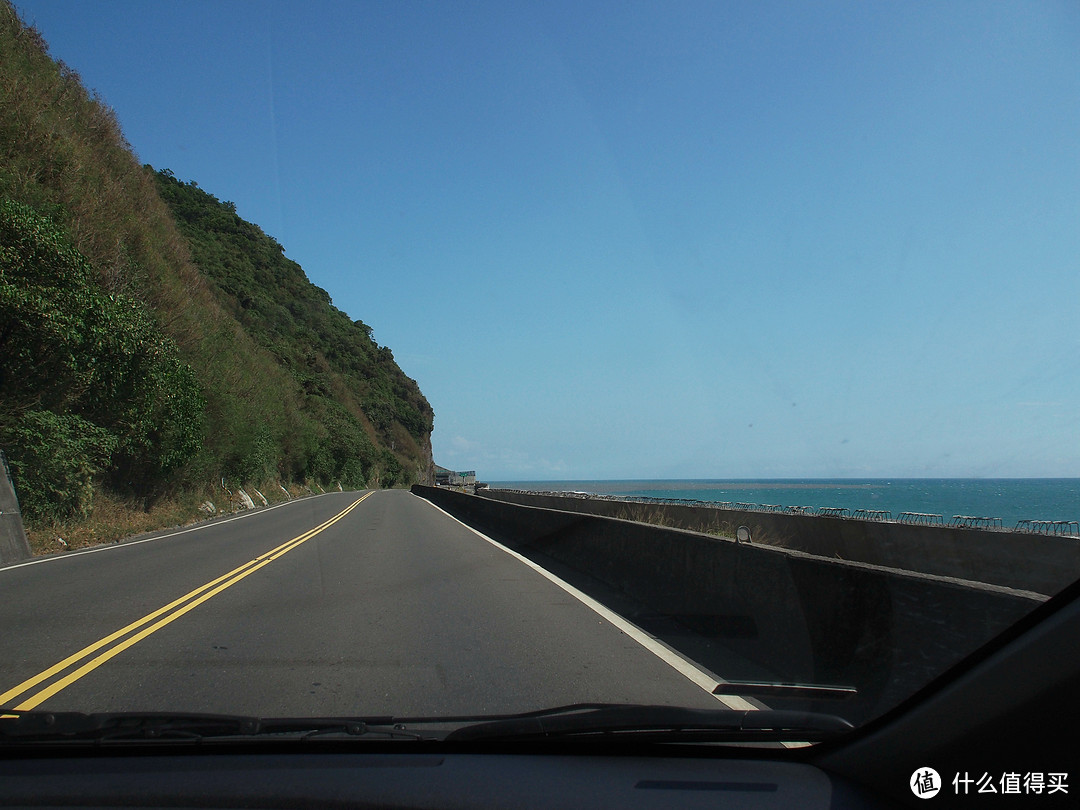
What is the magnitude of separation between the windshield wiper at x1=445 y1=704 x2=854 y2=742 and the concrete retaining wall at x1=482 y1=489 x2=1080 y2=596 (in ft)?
25.9

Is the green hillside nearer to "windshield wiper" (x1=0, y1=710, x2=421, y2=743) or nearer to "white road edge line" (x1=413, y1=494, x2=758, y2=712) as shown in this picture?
"white road edge line" (x1=413, y1=494, x2=758, y2=712)

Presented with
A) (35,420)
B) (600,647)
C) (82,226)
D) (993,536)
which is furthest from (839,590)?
(82,226)

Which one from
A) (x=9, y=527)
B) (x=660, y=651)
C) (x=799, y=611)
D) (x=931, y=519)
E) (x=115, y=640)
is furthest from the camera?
(x=931, y=519)

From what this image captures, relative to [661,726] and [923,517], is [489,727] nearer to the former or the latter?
[661,726]

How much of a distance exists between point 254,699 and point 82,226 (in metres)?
23.7

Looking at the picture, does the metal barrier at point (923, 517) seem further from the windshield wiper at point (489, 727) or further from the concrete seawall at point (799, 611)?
the windshield wiper at point (489, 727)

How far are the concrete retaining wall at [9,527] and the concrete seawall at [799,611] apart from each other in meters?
11.1

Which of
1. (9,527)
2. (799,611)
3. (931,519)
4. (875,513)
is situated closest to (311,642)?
(799,611)

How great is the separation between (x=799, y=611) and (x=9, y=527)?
15.4 meters

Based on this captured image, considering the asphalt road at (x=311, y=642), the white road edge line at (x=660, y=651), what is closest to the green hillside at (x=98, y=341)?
the asphalt road at (x=311, y=642)

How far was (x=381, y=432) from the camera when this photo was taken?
135m

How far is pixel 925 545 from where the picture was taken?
701 inches

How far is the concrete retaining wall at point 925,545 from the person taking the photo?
14.3 meters

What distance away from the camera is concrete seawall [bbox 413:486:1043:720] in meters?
4.56
